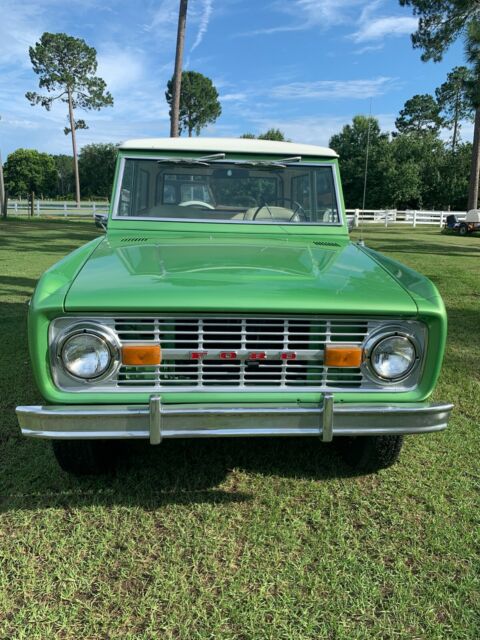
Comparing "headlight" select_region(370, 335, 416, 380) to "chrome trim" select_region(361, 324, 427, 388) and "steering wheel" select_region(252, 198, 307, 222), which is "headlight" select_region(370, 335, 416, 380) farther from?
"steering wheel" select_region(252, 198, 307, 222)

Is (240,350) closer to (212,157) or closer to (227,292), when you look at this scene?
(227,292)

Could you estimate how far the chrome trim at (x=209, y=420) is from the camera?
6.52 feet

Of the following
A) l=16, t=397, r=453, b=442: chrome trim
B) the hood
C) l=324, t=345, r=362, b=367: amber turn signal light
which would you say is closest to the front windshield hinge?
the hood

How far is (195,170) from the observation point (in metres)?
3.43

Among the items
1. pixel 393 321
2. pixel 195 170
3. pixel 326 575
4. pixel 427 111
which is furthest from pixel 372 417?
pixel 427 111

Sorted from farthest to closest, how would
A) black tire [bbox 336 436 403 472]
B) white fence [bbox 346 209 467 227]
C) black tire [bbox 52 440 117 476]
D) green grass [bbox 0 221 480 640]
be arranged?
1. white fence [bbox 346 209 467 227]
2. black tire [bbox 336 436 403 472]
3. black tire [bbox 52 440 117 476]
4. green grass [bbox 0 221 480 640]

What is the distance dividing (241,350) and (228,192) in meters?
1.69

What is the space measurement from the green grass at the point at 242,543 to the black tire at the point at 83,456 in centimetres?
9

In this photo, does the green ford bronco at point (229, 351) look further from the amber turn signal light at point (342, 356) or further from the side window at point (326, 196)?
the side window at point (326, 196)

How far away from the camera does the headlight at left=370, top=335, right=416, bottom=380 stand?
6.96 feet

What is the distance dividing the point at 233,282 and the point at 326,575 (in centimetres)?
125

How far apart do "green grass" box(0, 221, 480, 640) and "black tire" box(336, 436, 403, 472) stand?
0.07 meters

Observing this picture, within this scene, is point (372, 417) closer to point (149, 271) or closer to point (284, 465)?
point (284, 465)

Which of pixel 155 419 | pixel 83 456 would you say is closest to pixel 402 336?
pixel 155 419
